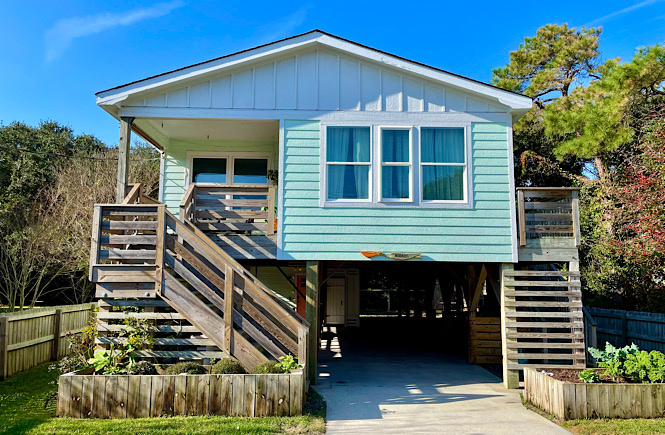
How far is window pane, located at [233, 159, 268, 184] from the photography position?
11.7 m

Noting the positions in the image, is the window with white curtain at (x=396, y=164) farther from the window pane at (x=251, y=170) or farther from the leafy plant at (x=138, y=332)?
the leafy plant at (x=138, y=332)

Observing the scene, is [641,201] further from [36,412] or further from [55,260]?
[55,260]

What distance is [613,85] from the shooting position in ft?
42.7

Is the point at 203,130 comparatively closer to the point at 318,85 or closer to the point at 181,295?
the point at 318,85

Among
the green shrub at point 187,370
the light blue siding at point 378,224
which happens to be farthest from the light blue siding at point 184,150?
the green shrub at point 187,370

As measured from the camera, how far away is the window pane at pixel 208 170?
11.6m

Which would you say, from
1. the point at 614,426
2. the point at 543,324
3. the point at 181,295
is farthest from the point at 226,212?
the point at 614,426

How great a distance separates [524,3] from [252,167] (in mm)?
13267

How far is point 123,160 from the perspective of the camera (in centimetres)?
868

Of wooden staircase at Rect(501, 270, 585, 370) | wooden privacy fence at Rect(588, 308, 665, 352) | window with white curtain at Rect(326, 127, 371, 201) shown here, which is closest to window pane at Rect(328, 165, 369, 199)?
window with white curtain at Rect(326, 127, 371, 201)

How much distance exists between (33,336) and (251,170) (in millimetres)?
5683

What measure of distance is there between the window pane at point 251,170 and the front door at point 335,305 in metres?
8.49

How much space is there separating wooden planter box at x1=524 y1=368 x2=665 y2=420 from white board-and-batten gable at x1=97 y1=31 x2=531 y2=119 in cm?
498

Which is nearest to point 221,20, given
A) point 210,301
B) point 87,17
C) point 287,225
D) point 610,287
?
point 87,17
